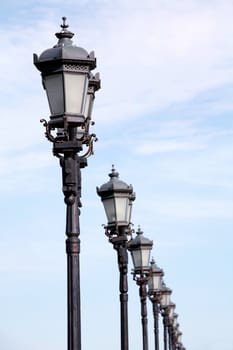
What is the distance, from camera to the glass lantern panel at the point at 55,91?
13.9 metres

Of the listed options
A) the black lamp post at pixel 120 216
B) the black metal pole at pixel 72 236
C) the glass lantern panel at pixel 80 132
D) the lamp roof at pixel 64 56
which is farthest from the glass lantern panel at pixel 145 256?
the lamp roof at pixel 64 56

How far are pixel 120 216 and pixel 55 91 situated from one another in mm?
6716

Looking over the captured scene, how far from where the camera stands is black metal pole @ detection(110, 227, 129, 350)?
2111 centimetres

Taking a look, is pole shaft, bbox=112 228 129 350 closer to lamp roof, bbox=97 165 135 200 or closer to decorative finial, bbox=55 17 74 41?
lamp roof, bbox=97 165 135 200

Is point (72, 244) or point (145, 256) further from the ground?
point (145, 256)

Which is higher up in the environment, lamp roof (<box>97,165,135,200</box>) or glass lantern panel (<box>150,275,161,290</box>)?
glass lantern panel (<box>150,275,161,290</box>)

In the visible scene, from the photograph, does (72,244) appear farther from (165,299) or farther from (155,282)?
(165,299)

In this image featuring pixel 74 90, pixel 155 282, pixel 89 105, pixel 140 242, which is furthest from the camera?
pixel 155 282

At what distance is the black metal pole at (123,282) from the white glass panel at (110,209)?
61 cm

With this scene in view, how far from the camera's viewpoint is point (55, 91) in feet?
45.7

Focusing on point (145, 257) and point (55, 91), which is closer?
point (55, 91)

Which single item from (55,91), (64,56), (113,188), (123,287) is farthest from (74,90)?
(123,287)

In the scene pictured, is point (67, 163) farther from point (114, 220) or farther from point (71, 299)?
point (114, 220)

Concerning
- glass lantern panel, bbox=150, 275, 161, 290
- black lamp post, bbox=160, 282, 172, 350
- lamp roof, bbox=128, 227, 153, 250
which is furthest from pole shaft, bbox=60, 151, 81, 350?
black lamp post, bbox=160, 282, 172, 350
